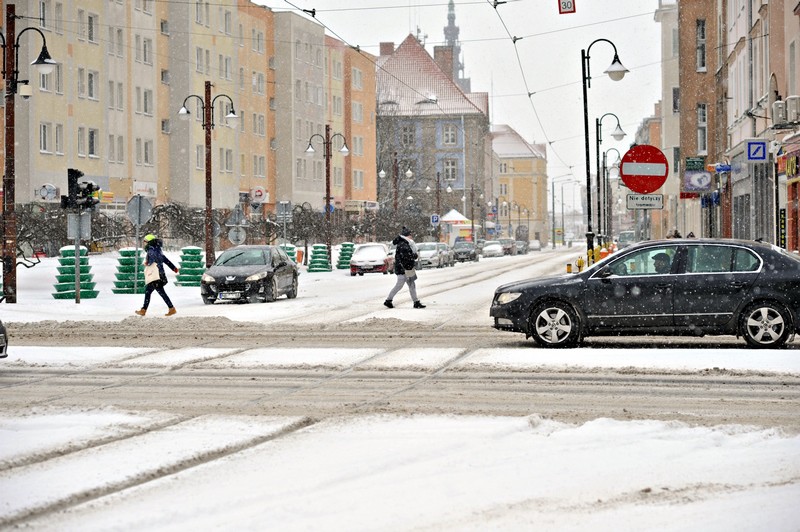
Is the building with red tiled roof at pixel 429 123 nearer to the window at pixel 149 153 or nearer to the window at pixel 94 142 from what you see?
the window at pixel 149 153

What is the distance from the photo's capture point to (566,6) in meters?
26.8

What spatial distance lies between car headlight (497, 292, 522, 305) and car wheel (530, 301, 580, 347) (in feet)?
1.02

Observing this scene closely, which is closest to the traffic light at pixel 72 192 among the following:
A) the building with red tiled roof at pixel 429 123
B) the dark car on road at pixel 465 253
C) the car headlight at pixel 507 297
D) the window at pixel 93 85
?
the car headlight at pixel 507 297

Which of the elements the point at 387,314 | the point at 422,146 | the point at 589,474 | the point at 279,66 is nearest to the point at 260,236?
the point at 279,66

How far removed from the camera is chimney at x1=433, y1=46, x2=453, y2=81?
135 metres

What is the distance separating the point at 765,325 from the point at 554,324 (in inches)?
104

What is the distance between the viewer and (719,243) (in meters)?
16.0

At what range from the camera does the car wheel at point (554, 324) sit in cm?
1625

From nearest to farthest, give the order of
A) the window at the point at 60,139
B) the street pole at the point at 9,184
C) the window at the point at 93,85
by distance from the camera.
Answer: the street pole at the point at 9,184 < the window at the point at 60,139 < the window at the point at 93,85

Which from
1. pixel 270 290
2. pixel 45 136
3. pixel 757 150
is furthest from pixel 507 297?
pixel 45 136

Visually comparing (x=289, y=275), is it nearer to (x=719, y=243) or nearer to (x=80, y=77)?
(x=719, y=243)

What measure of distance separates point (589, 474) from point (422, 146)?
123m

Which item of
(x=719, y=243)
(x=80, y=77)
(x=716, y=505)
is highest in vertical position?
(x=80, y=77)

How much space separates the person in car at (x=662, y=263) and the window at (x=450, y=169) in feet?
377
